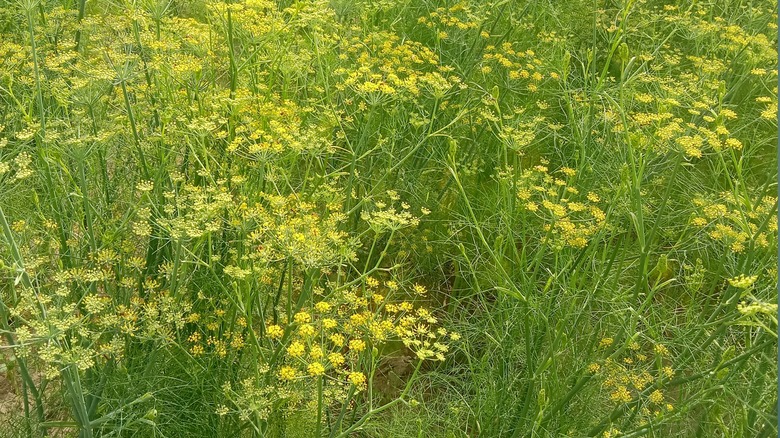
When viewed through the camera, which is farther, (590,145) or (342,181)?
(342,181)

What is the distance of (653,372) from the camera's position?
3.23 meters

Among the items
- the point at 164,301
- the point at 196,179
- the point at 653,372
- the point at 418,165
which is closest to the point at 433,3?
the point at 418,165

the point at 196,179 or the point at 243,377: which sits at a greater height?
the point at 196,179

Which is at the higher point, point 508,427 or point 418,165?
point 418,165

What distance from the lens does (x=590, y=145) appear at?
362cm

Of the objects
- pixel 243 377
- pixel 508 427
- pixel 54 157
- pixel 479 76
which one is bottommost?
pixel 508 427

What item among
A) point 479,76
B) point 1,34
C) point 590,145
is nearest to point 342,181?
point 479,76

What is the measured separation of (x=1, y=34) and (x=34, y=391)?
217 centimetres

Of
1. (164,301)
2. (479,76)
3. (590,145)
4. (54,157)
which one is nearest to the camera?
(164,301)

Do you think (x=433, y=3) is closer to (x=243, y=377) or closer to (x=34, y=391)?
(x=243, y=377)

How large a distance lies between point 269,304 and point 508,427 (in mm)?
1113

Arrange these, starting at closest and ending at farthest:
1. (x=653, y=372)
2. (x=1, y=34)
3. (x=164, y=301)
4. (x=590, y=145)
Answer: (x=164, y=301) < (x=653, y=372) < (x=590, y=145) < (x=1, y=34)

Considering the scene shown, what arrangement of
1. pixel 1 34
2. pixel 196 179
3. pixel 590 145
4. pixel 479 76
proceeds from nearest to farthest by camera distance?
pixel 196 179 → pixel 590 145 → pixel 1 34 → pixel 479 76

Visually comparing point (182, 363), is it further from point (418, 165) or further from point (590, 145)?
point (590, 145)
